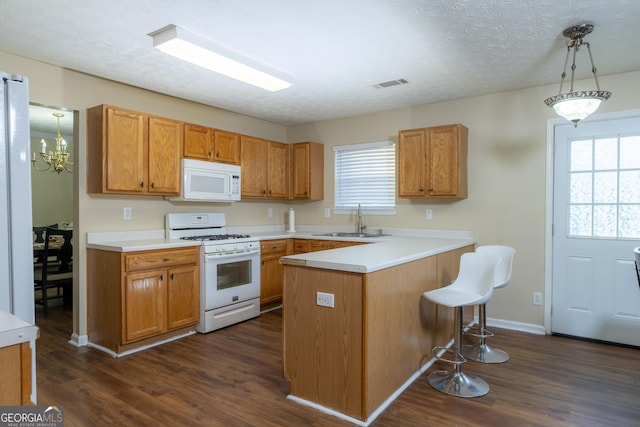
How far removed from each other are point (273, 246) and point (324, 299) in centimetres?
234

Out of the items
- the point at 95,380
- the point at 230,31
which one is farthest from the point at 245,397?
the point at 230,31

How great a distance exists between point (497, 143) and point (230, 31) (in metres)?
2.87

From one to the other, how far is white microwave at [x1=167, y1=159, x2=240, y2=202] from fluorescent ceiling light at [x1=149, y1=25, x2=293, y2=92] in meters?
1.15

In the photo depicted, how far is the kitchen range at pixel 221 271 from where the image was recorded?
3.73 metres

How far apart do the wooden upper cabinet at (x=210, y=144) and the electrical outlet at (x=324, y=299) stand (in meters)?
2.39

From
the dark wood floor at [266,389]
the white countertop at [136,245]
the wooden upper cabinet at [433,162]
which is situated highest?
the wooden upper cabinet at [433,162]

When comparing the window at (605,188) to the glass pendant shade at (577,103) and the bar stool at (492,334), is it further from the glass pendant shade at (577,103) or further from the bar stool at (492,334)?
the glass pendant shade at (577,103)

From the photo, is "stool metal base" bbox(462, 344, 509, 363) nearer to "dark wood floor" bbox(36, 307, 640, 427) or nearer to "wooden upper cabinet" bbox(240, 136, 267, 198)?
"dark wood floor" bbox(36, 307, 640, 427)

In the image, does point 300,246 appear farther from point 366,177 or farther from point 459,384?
point 459,384

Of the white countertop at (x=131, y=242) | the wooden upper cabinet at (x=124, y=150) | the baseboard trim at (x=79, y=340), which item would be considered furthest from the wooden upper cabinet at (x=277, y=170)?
the baseboard trim at (x=79, y=340)

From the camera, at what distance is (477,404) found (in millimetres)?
2391

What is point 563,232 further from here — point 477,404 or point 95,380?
point 95,380

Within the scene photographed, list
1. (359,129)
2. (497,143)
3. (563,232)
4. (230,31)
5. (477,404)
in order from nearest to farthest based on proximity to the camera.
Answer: (477,404)
(230,31)
(563,232)
(497,143)
(359,129)

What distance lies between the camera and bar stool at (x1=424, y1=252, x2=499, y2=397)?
2537 mm
